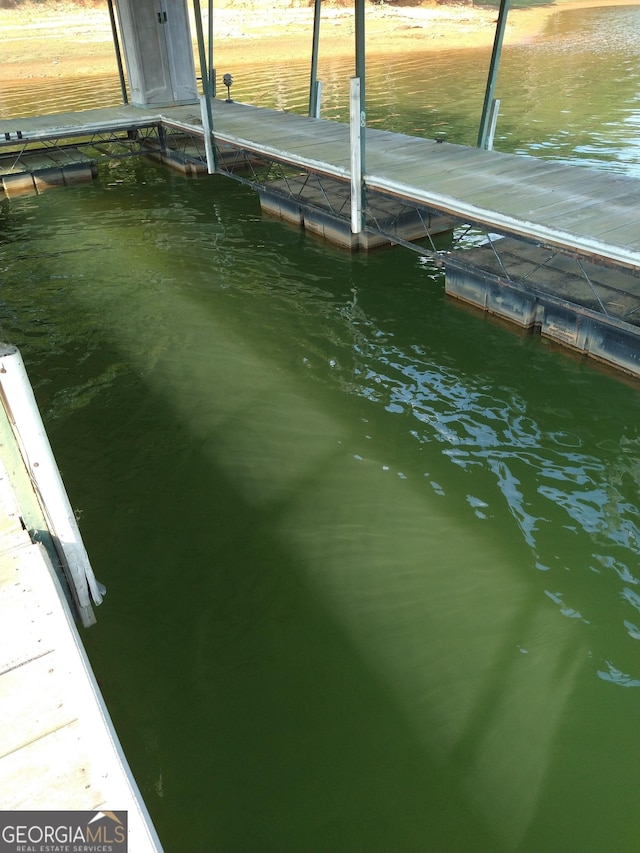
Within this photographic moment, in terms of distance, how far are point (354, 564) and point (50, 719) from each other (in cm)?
383

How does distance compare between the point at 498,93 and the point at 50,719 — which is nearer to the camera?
the point at 50,719

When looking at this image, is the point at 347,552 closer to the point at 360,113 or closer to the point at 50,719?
the point at 50,719

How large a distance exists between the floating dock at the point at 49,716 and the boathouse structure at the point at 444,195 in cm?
762

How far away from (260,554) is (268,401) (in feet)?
10.3

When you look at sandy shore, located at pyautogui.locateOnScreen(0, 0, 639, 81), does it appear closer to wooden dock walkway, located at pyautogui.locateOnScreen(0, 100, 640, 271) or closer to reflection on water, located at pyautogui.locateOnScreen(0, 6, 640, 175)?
reflection on water, located at pyautogui.locateOnScreen(0, 6, 640, 175)

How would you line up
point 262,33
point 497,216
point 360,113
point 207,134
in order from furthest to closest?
point 262,33
point 207,134
point 360,113
point 497,216

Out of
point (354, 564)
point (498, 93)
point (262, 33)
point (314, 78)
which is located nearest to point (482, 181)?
point (354, 564)

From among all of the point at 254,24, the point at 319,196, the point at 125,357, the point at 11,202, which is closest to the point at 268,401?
the point at 125,357

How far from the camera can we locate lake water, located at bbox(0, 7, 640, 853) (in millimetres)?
4730

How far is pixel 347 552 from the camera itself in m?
6.79

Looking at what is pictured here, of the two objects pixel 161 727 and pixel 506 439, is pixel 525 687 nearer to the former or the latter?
pixel 161 727

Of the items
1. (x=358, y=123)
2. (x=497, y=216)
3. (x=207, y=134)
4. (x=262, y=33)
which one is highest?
(x=262, y=33)

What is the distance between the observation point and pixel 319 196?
1538 centimetres

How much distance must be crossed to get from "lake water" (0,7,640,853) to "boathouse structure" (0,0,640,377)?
64 centimetres
